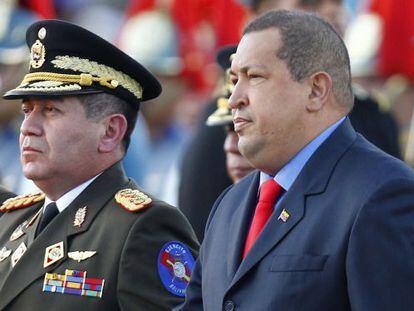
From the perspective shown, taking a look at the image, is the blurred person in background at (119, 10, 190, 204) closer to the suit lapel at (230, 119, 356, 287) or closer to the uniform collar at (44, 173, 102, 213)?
the uniform collar at (44, 173, 102, 213)

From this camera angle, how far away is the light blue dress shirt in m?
4.62

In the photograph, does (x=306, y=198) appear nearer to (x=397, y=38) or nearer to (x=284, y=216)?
(x=284, y=216)

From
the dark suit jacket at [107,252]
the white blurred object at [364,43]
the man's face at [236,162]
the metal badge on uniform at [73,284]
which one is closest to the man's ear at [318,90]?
the dark suit jacket at [107,252]

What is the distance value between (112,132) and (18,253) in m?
0.60

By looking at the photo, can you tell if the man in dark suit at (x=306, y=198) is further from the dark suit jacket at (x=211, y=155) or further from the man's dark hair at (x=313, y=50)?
the dark suit jacket at (x=211, y=155)

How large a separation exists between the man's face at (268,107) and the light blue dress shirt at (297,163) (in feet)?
0.07

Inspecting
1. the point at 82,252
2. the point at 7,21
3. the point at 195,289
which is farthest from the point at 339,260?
the point at 7,21

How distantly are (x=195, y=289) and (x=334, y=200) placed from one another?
29.6 inches

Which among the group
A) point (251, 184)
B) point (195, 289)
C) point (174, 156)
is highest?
point (251, 184)

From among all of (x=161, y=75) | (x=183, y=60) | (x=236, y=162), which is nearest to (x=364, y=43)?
(x=183, y=60)

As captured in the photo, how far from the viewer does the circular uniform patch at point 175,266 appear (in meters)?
5.23

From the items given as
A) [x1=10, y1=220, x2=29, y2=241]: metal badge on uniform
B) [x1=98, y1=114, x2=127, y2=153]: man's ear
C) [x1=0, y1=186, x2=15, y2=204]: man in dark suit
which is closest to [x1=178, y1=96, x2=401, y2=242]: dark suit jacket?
[x1=0, y1=186, x2=15, y2=204]: man in dark suit

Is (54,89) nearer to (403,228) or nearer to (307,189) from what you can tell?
(307,189)

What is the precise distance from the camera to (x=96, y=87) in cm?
555
